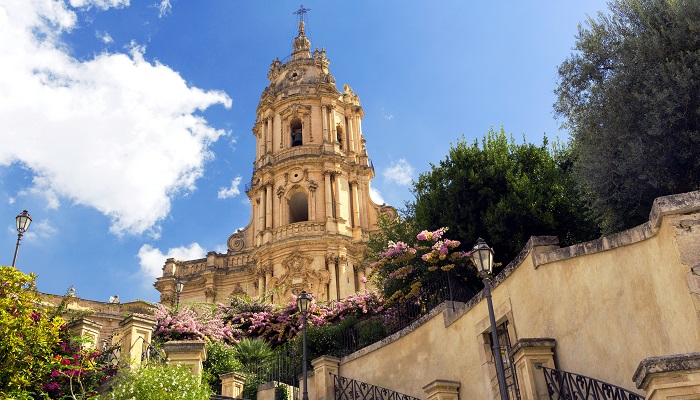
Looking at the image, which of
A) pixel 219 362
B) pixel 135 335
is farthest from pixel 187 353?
pixel 219 362

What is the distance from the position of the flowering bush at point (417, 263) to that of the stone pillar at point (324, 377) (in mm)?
2975

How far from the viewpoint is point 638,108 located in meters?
12.7

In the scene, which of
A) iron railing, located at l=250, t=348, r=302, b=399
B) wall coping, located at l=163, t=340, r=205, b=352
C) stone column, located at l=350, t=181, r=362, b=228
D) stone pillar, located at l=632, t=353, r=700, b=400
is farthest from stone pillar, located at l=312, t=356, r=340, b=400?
stone column, located at l=350, t=181, r=362, b=228

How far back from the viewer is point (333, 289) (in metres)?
31.8

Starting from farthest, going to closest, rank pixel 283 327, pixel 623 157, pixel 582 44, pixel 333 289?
1. pixel 333 289
2. pixel 283 327
3. pixel 582 44
4. pixel 623 157

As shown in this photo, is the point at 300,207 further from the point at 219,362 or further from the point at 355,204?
the point at 219,362

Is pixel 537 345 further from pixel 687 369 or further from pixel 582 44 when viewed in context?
pixel 582 44

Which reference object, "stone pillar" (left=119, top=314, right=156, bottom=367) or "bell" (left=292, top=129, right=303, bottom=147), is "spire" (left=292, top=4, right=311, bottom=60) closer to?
"bell" (left=292, top=129, right=303, bottom=147)

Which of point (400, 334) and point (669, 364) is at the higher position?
point (400, 334)

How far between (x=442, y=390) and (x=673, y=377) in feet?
21.8

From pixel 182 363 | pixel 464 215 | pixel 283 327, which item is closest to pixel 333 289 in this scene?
pixel 283 327

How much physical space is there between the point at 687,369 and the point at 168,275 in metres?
34.2

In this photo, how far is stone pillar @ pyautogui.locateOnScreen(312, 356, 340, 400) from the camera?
14.5m

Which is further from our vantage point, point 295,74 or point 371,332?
point 295,74
